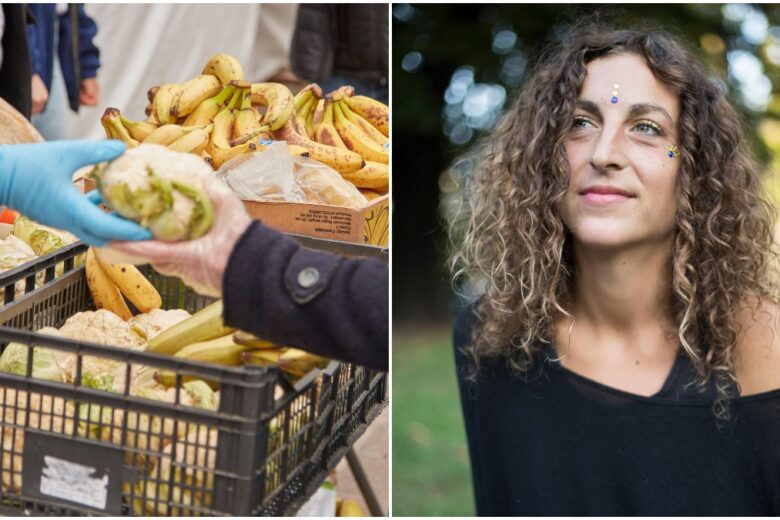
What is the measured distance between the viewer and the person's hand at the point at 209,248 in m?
1.74

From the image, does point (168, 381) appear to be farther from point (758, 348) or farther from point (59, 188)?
point (758, 348)

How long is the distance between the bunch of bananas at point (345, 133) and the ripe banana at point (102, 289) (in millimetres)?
774

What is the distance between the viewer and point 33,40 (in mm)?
4535

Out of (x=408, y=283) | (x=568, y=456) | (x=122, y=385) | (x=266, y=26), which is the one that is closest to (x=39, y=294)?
(x=122, y=385)

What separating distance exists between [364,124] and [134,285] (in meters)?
1.16

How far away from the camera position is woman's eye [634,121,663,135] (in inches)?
87.7

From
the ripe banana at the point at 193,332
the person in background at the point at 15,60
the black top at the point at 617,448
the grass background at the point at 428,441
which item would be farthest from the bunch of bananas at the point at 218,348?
the grass background at the point at 428,441

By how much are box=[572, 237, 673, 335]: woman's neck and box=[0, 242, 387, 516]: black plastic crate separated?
0.85m

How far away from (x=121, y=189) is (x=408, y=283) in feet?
31.5

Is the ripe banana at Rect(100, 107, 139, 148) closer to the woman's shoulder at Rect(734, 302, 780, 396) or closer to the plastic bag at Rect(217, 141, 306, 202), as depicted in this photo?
the plastic bag at Rect(217, 141, 306, 202)

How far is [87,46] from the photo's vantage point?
4.93 metres

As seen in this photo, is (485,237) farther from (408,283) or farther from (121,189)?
(408,283)

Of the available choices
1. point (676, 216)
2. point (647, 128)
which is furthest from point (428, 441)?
point (647, 128)

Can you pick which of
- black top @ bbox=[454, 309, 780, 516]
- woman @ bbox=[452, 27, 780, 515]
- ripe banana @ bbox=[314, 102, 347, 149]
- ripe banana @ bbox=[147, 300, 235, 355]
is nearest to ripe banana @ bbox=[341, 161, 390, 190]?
ripe banana @ bbox=[314, 102, 347, 149]
